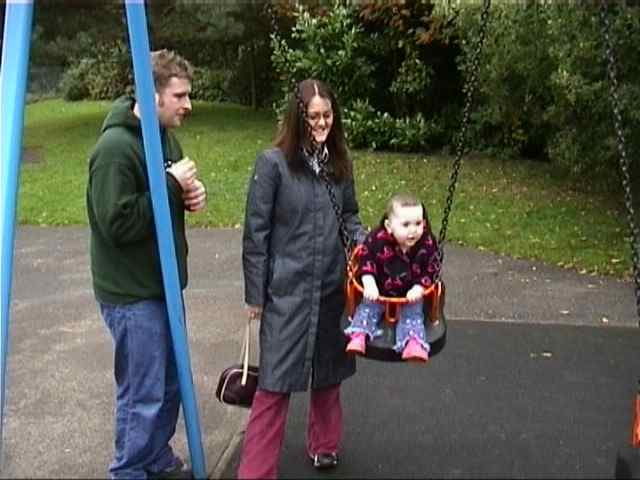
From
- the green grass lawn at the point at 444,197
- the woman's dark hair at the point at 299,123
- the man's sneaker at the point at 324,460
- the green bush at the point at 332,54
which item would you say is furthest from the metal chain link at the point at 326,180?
the green bush at the point at 332,54

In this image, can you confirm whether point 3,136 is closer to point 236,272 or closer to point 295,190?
point 295,190

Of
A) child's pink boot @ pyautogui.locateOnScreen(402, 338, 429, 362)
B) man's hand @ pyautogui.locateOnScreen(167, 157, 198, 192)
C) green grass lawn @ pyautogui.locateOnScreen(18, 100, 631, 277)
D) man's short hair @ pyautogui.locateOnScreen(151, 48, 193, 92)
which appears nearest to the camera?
child's pink boot @ pyautogui.locateOnScreen(402, 338, 429, 362)

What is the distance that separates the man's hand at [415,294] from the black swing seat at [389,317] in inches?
0.9

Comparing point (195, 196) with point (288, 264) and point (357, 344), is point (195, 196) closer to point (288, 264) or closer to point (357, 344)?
point (288, 264)

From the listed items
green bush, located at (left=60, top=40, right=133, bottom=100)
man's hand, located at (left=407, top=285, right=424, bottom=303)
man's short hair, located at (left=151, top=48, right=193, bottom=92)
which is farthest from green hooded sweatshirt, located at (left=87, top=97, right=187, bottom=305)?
green bush, located at (left=60, top=40, right=133, bottom=100)

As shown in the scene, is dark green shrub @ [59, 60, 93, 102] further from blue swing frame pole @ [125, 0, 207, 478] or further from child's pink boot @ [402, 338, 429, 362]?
child's pink boot @ [402, 338, 429, 362]

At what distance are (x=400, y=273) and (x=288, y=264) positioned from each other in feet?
1.57

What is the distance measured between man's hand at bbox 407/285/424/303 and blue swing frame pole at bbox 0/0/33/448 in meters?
1.75

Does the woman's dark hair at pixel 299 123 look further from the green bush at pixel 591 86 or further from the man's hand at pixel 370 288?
the green bush at pixel 591 86

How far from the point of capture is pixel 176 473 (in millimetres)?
3908

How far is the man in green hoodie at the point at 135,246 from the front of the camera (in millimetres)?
3322

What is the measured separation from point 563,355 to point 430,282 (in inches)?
103

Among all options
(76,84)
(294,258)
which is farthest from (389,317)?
(76,84)

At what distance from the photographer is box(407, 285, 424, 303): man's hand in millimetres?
3291
